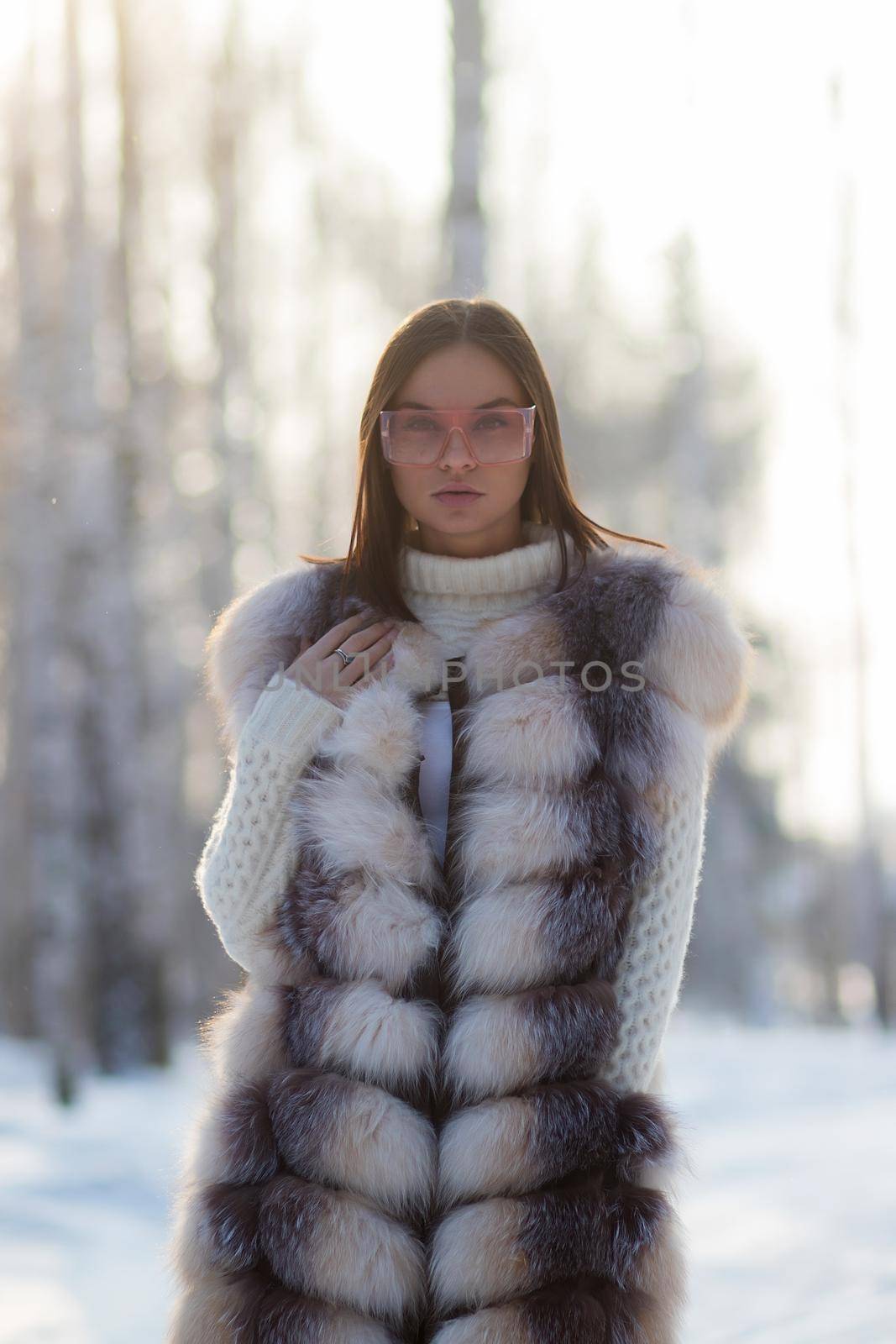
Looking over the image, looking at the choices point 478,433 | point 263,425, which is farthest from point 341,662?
point 263,425

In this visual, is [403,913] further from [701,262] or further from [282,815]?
[701,262]

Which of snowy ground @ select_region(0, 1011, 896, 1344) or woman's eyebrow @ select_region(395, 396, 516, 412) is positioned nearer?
woman's eyebrow @ select_region(395, 396, 516, 412)

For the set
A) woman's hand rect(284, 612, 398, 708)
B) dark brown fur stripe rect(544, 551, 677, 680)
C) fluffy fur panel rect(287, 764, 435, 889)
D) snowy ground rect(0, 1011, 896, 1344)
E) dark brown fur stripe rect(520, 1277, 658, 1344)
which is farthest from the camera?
snowy ground rect(0, 1011, 896, 1344)

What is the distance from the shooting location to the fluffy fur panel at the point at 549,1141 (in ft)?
5.45

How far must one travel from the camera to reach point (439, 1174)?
1.72m

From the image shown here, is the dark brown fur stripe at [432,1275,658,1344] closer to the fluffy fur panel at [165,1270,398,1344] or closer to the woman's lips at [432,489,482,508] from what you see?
the fluffy fur panel at [165,1270,398,1344]

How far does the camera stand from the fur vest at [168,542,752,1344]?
165 centimetres

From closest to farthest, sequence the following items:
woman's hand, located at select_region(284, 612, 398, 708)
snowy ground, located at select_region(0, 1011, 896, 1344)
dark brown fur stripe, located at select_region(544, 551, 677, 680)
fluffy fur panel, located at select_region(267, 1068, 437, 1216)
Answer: fluffy fur panel, located at select_region(267, 1068, 437, 1216)
dark brown fur stripe, located at select_region(544, 551, 677, 680)
woman's hand, located at select_region(284, 612, 398, 708)
snowy ground, located at select_region(0, 1011, 896, 1344)

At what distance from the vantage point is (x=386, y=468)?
2.19 meters

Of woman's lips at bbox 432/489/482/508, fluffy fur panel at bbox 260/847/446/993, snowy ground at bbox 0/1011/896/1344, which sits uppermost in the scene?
woman's lips at bbox 432/489/482/508

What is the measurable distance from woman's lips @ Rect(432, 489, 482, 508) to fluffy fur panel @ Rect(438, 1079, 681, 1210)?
911mm

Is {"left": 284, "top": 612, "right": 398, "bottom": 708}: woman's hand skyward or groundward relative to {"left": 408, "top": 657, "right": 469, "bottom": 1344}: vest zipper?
skyward

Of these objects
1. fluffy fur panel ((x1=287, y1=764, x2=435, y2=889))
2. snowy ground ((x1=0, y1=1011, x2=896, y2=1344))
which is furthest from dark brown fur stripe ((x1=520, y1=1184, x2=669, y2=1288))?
fluffy fur panel ((x1=287, y1=764, x2=435, y2=889))

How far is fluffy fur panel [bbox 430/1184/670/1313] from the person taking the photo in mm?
1622
